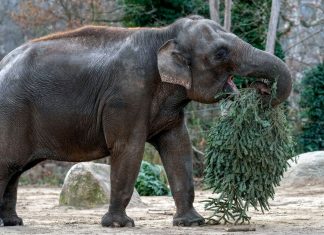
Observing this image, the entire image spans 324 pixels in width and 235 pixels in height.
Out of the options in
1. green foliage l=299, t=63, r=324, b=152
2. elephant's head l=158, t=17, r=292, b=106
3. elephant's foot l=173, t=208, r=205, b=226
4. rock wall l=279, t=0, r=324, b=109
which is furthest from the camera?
rock wall l=279, t=0, r=324, b=109

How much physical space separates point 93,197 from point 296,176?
4553 mm

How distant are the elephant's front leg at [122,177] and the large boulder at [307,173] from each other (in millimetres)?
6589

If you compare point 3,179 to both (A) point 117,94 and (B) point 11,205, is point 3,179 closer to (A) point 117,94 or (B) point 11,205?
(B) point 11,205

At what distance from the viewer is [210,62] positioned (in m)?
10.6

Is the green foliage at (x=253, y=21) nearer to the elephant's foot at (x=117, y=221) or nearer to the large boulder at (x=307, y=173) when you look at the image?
the large boulder at (x=307, y=173)

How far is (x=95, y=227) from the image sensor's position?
10609 millimetres

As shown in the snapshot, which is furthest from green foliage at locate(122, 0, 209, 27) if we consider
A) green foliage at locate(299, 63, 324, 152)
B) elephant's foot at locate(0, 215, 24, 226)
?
elephant's foot at locate(0, 215, 24, 226)

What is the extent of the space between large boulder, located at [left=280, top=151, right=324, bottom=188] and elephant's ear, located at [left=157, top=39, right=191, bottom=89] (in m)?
6.53

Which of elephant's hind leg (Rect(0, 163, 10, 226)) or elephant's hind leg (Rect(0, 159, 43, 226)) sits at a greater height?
elephant's hind leg (Rect(0, 163, 10, 226))

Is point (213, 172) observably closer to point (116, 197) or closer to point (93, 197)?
point (116, 197)

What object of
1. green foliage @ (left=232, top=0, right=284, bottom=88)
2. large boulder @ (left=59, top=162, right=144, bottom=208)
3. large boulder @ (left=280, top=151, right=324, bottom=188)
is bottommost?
large boulder @ (left=280, top=151, right=324, bottom=188)

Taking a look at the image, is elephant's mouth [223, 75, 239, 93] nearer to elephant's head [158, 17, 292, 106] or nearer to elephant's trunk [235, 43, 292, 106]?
elephant's head [158, 17, 292, 106]

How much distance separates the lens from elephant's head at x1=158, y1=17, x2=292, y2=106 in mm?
10328

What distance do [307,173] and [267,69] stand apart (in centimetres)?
685
